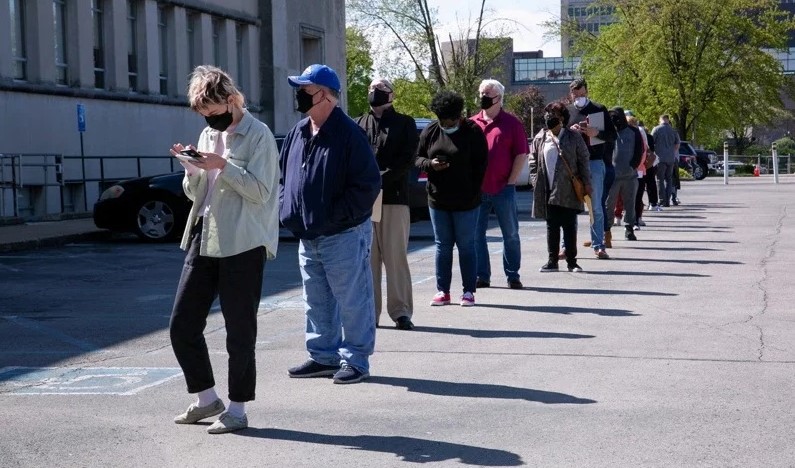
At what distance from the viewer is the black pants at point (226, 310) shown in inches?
271

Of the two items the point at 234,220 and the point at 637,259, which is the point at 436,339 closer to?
the point at 234,220

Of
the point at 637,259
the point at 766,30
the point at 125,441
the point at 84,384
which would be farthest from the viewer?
the point at 766,30

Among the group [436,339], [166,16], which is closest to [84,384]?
[436,339]

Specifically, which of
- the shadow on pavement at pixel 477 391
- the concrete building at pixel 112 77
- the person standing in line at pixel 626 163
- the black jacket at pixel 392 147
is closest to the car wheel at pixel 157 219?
the concrete building at pixel 112 77

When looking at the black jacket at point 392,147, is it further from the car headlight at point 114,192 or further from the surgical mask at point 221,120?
the car headlight at point 114,192

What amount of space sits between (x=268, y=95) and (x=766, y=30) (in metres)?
29.1

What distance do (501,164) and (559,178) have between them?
5.81ft

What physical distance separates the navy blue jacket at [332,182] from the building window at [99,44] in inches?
1009

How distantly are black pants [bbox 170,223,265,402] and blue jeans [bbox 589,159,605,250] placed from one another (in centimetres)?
989

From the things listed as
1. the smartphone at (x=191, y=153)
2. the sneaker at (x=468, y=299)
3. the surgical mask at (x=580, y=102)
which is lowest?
the sneaker at (x=468, y=299)

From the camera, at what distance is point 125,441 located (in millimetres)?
6629

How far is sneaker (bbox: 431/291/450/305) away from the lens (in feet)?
39.4

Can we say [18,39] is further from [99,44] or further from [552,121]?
[552,121]

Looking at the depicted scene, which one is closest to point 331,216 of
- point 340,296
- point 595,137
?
point 340,296
